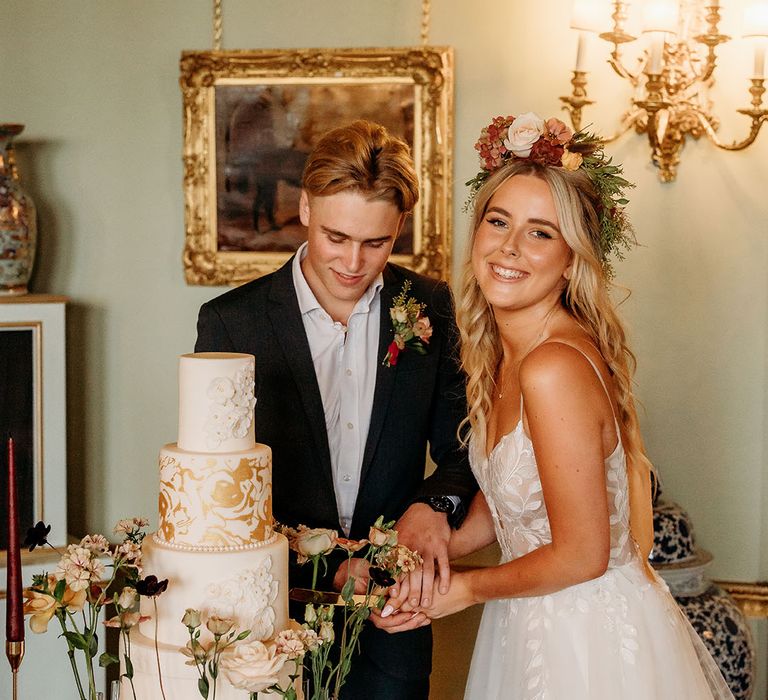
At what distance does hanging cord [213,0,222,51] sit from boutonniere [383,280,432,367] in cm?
165

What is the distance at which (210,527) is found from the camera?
167 cm

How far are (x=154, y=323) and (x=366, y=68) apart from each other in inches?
48.3

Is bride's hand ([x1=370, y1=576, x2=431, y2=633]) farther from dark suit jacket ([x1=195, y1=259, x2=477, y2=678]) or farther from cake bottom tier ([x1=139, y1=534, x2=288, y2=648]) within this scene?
cake bottom tier ([x1=139, y1=534, x2=288, y2=648])

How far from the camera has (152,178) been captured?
12.5 ft

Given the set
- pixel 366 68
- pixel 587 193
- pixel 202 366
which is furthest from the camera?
pixel 366 68

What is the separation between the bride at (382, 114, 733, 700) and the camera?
6.55 ft

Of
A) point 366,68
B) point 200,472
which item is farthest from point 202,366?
point 366,68

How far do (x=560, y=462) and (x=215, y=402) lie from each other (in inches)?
27.4

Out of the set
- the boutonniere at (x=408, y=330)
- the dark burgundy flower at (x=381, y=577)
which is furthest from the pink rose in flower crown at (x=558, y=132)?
the dark burgundy flower at (x=381, y=577)

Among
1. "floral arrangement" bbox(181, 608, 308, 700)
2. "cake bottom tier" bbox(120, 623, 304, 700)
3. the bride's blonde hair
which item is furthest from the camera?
the bride's blonde hair

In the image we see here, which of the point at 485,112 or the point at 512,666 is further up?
the point at 485,112

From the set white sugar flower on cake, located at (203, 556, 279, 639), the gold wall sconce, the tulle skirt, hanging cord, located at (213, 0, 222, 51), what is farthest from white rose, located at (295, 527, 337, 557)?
hanging cord, located at (213, 0, 222, 51)

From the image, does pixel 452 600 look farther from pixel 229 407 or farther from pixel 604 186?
pixel 604 186

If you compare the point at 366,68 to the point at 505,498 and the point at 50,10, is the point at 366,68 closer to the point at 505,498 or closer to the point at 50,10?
the point at 50,10
